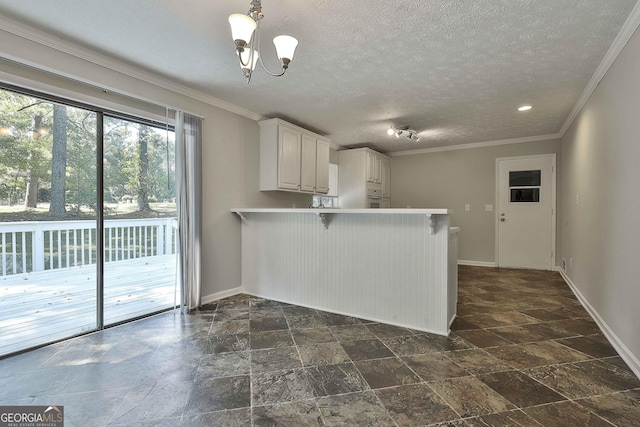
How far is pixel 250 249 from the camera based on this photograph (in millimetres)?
3781

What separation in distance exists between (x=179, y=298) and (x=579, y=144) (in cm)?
507

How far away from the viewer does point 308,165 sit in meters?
4.41

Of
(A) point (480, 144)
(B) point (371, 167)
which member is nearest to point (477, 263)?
(A) point (480, 144)

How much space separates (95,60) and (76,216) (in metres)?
1.32

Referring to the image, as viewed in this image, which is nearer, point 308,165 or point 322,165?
point 308,165

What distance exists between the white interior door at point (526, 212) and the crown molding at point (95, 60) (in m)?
5.01

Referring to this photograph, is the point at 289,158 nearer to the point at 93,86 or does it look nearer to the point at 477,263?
the point at 93,86

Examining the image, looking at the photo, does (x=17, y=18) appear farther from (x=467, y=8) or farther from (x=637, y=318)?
(x=637, y=318)

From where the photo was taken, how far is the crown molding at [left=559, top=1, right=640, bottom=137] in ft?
6.26

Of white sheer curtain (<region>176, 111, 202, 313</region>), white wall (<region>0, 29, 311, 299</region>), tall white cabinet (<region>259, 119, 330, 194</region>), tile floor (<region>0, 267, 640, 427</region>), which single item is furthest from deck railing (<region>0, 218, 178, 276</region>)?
tall white cabinet (<region>259, 119, 330, 194</region>)

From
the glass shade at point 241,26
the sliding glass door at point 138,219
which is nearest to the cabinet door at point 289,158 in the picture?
the sliding glass door at point 138,219

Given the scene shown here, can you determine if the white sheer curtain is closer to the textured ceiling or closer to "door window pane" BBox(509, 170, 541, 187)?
the textured ceiling

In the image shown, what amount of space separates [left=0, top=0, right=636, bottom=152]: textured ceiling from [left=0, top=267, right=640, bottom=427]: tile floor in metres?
2.33

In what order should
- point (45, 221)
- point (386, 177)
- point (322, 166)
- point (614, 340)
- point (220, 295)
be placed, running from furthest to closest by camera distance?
point (386, 177), point (322, 166), point (220, 295), point (45, 221), point (614, 340)
